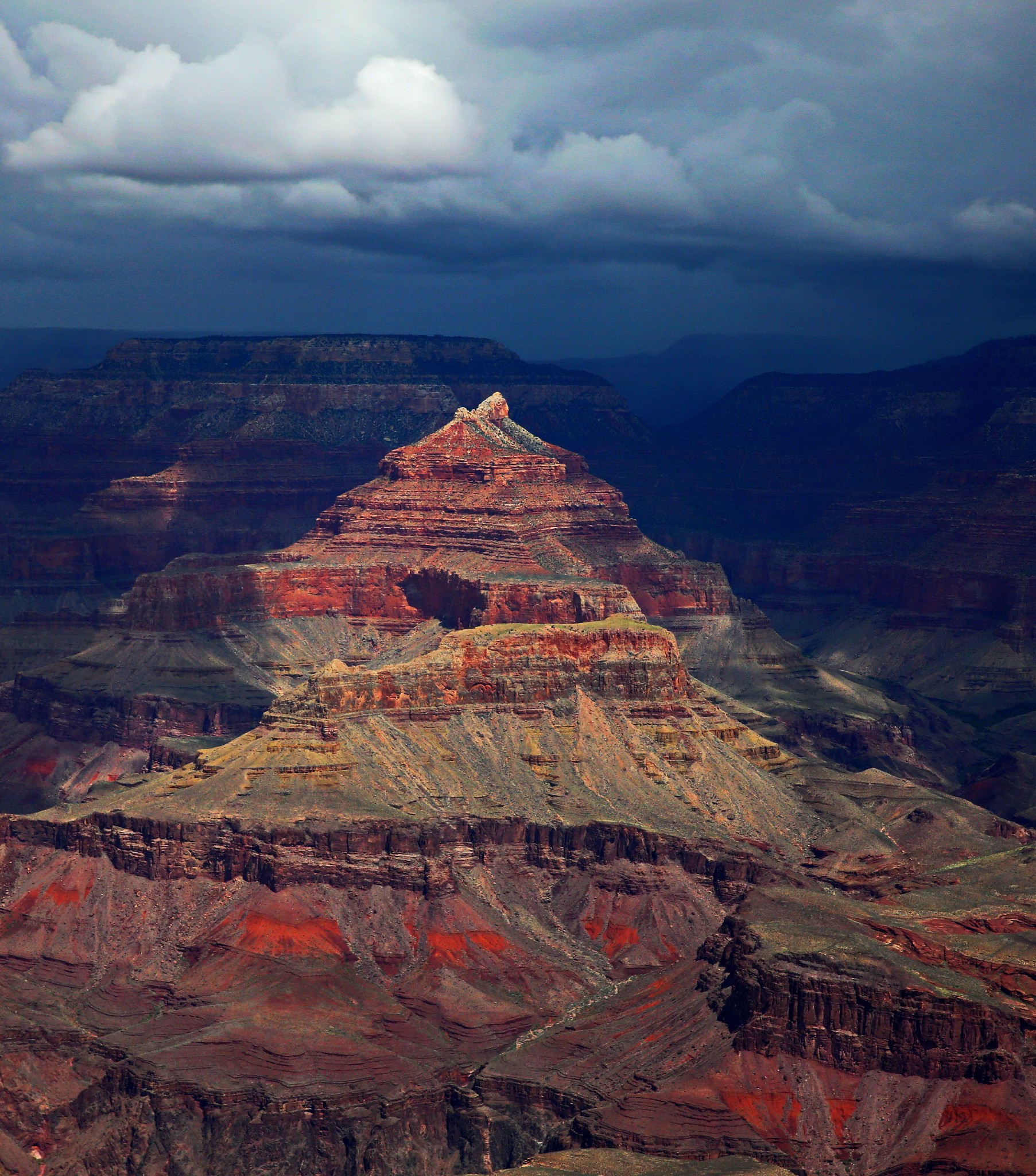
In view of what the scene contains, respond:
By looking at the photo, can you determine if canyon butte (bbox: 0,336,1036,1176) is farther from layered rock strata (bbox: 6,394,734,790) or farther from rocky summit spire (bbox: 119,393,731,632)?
rocky summit spire (bbox: 119,393,731,632)

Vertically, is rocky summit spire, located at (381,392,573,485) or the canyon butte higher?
rocky summit spire, located at (381,392,573,485)

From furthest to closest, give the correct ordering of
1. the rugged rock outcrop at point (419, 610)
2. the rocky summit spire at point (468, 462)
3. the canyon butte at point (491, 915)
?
the rocky summit spire at point (468, 462) < the rugged rock outcrop at point (419, 610) < the canyon butte at point (491, 915)

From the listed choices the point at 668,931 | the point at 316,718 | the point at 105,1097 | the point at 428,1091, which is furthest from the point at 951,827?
the point at 105,1097

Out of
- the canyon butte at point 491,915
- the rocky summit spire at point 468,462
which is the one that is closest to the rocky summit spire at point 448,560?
the rocky summit spire at point 468,462

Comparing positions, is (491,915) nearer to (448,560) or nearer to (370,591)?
(448,560)

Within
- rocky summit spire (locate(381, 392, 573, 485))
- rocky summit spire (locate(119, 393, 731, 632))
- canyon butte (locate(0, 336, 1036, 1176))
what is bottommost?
canyon butte (locate(0, 336, 1036, 1176))

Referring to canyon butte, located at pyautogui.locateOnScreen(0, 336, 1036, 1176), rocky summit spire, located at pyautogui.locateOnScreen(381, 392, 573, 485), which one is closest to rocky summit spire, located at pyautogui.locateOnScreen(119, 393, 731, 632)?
rocky summit spire, located at pyautogui.locateOnScreen(381, 392, 573, 485)

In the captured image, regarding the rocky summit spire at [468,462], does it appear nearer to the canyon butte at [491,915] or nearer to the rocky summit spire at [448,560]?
the rocky summit spire at [448,560]

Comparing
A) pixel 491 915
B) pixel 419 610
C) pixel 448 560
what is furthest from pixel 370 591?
pixel 491 915

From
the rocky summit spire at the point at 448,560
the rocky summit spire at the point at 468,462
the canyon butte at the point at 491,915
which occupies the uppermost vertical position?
the rocky summit spire at the point at 468,462
